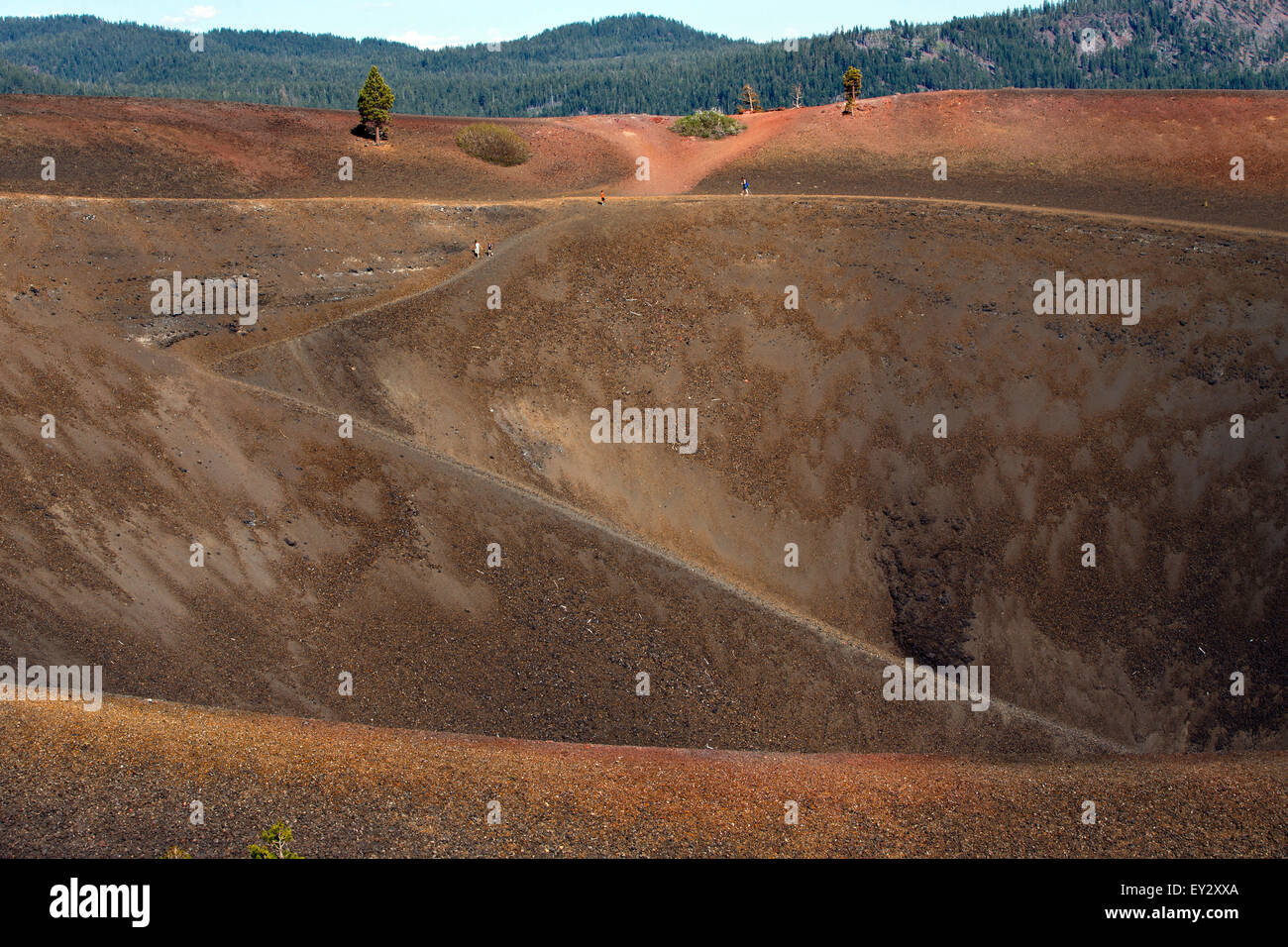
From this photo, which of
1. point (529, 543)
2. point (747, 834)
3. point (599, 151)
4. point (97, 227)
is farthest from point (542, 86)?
point (747, 834)

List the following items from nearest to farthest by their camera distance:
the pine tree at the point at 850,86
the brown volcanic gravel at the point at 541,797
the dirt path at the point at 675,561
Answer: the brown volcanic gravel at the point at 541,797
the dirt path at the point at 675,561
the pine tree at the point at 850,86

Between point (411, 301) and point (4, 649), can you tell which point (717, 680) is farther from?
point (411, 301)

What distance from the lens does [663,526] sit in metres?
30.8

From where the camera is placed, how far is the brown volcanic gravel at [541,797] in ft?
51.8

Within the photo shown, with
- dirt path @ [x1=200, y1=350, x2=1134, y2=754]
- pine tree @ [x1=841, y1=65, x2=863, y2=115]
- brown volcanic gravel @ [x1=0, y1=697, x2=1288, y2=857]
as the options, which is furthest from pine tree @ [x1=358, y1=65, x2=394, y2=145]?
brown volcanic gravel @ [x1=0, y1=697, x2=1288, y2=857]

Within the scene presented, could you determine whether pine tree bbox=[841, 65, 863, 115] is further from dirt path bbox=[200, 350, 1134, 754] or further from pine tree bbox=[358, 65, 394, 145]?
dirt path bbox=[200, 350, 1134, 754]

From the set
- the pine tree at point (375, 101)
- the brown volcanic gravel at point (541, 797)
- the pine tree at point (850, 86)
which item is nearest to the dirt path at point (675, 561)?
the brown volcanic gravel at point (541, 797)

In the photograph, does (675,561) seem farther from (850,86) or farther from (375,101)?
(850,86)

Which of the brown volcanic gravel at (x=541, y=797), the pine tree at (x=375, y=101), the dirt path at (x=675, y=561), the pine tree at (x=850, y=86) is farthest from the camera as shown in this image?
the pine tree at (x=850, y=86)

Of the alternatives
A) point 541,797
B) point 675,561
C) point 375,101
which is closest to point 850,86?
point 375,101

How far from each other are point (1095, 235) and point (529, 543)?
92.4 feet

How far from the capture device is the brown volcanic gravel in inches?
621

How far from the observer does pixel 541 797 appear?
56.6 feet

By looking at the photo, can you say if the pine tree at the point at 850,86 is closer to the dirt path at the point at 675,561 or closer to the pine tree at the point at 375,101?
the pine tree at the point at 375,101
